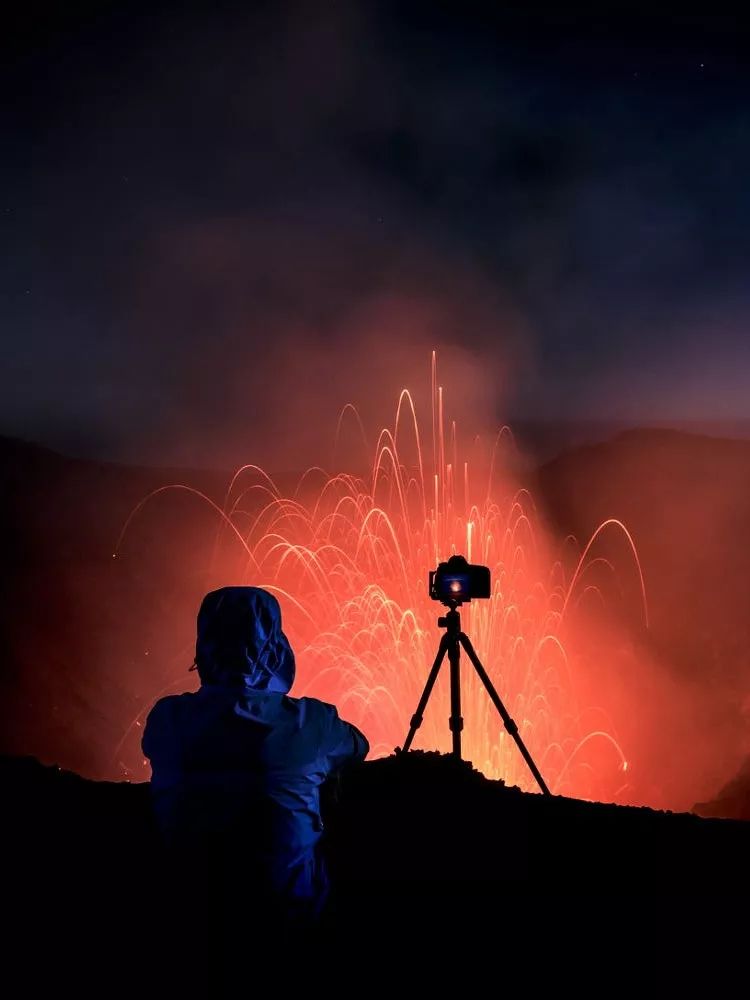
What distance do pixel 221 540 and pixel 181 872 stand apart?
101ft

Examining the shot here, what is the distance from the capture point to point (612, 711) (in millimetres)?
33031

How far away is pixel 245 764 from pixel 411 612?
871 inches

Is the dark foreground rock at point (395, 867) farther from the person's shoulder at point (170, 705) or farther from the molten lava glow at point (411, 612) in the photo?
the molten lava glow at point (411, 612)

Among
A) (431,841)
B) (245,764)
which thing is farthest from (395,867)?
(245,764)

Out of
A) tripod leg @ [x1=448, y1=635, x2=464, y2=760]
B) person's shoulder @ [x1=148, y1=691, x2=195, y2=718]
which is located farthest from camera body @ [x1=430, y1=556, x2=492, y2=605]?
person's shoulder @ [x1=148, y1=691, x2=195, y2=718]

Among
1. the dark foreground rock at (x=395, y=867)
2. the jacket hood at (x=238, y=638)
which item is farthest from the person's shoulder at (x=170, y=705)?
the dark foreground rock at (x=395, y=867)

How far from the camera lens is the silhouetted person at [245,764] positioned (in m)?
2.62

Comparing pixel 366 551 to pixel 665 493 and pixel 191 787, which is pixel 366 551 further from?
pixel 191 787

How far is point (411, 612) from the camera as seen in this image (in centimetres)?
2444

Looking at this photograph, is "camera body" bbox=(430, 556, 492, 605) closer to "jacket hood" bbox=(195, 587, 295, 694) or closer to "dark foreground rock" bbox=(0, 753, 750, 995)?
"dark foreground rock" bbox=(0, 753, 750, 995)

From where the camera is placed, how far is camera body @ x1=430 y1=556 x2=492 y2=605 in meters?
5.94

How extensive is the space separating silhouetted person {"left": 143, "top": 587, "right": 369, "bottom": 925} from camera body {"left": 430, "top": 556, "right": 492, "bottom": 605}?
317 cm

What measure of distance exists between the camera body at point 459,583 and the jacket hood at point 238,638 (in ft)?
10.7

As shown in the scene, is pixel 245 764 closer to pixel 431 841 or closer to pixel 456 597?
pixel 431 841
